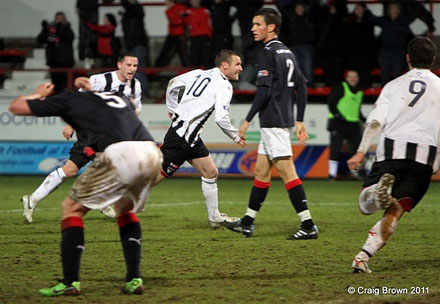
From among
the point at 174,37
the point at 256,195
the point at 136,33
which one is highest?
the point at 136,33

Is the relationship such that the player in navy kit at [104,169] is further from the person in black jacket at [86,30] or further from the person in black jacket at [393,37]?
the person in black jacket at [86,30]

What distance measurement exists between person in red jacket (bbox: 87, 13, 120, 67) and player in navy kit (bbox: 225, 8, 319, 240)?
10.9 meters

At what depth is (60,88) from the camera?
2019cm

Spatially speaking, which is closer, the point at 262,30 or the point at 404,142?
the point at 404,142

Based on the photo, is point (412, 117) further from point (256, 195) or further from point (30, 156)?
point (30, 156)

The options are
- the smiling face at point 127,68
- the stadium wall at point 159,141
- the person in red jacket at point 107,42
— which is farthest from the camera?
the person in red jacket at point 107,42

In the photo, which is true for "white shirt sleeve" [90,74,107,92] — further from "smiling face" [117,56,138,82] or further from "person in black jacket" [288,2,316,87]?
"person in black jacket" [288,2,316,87]

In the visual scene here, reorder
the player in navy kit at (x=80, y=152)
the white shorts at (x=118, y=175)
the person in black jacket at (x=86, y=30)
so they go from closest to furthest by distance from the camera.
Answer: the white shorts at (x=118, y=175) → the player in navy kit at (x=80, y=152) → the person in black jacket at (x=86, y=30)

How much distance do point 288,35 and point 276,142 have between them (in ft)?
31.1

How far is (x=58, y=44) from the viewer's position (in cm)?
1983

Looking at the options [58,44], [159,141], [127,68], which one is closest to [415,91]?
[127,68]

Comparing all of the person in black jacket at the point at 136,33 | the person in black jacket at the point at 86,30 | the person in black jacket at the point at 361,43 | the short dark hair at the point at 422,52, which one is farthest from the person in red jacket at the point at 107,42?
the short dark hair at the point at 422,52

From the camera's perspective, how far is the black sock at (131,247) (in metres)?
6.18

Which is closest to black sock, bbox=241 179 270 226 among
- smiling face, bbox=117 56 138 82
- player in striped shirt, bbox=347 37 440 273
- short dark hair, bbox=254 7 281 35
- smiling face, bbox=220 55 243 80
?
smiling face, bbox=220 55 243 80
